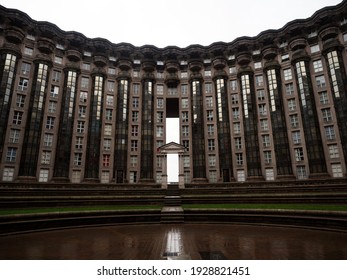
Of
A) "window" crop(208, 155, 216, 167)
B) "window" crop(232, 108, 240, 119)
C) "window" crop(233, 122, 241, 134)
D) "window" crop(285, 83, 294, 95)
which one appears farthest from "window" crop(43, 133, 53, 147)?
"window" crop(285, 83, 294, 95)

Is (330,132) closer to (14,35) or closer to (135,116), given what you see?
(135,116)

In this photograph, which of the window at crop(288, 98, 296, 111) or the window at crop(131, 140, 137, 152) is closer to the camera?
the window at crop(288, 98, 296, 111)

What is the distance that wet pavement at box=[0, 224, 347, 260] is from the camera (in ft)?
25.0

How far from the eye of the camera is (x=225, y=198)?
22188 mm

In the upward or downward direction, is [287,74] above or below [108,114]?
above

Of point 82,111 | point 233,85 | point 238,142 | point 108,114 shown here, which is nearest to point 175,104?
point 233,85

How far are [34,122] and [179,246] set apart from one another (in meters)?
40.7

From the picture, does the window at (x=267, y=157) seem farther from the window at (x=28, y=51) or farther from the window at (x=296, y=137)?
the window at (x=28, y=51)

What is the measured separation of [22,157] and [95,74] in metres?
22.1

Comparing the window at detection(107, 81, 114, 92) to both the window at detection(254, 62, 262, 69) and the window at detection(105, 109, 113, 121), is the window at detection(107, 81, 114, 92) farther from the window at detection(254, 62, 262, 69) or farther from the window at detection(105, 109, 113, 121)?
the window at detection(254, 62, 262, 69)

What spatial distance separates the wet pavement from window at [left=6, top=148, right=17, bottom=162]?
32.2 m

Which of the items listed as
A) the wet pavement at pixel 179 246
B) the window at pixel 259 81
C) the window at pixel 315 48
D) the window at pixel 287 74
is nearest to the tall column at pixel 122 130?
the window at pixel 259 81

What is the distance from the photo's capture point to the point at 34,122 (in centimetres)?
3916

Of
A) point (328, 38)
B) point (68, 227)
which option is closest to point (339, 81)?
point (328, 38)
